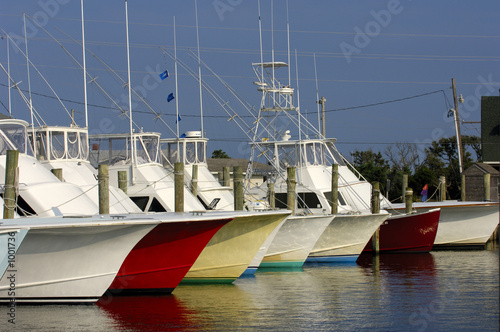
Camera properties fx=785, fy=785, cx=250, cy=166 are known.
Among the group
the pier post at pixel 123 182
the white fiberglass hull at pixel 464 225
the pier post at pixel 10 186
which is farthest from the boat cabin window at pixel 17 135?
the white fiberglass hull at pixel 464 225

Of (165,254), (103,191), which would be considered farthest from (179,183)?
(165,254)

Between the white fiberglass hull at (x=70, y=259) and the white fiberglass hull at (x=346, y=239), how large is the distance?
1271 centimetres

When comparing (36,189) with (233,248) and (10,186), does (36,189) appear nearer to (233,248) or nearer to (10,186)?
(10,186)

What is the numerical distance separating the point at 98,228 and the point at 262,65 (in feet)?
64.9

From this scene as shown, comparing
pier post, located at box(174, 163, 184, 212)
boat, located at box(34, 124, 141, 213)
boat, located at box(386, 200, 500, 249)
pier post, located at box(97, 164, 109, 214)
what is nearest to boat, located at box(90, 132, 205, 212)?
boat, located at box(34, 124, 141, 213)

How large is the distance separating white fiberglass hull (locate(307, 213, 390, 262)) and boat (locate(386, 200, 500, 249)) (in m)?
4.59

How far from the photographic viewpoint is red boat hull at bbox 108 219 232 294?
17.7 meters

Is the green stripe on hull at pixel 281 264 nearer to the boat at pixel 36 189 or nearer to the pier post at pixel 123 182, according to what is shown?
the pier post at pixel 123 182

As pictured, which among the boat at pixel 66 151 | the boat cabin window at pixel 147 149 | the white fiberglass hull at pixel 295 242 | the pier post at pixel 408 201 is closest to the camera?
the boat at pixel 66 151

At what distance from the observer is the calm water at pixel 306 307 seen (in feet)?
50.7

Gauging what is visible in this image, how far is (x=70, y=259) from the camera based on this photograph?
1638cm

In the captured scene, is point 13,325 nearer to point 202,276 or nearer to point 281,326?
point 281,326

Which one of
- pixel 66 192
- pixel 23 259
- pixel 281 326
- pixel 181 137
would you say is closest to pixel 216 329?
pixel 281 326

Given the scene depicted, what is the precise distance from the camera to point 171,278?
734 inches
